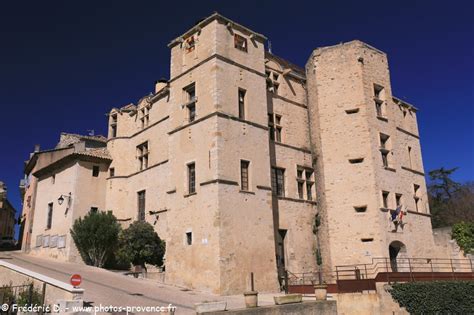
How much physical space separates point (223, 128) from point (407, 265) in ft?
39.7

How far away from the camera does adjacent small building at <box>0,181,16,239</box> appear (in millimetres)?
44406

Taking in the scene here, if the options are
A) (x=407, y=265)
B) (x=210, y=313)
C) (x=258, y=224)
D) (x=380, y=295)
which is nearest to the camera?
(x=210, y=313)

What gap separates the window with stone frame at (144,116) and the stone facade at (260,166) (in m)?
0.13

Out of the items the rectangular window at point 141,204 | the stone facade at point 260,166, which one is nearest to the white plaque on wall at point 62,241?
the stone facade at point 260,166

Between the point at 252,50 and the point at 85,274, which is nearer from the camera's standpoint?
the point at 85,274

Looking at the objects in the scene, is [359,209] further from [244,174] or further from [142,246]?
[142,246]

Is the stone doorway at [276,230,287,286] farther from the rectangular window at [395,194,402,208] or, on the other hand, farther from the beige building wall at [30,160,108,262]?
the beige building wall at [30,160,108,262]

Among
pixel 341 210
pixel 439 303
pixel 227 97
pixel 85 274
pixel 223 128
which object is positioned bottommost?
pixel 439 303

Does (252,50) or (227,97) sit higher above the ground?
(252,50)

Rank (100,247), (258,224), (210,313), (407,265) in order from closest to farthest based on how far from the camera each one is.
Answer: (210,313) < (258,224) < (407,265) < (100,247)

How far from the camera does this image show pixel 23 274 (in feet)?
50.9

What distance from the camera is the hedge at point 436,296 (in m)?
17.0

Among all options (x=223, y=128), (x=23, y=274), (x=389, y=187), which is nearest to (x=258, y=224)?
(x=223, y=128)

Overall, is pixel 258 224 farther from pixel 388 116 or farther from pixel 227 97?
pixel 388 116
